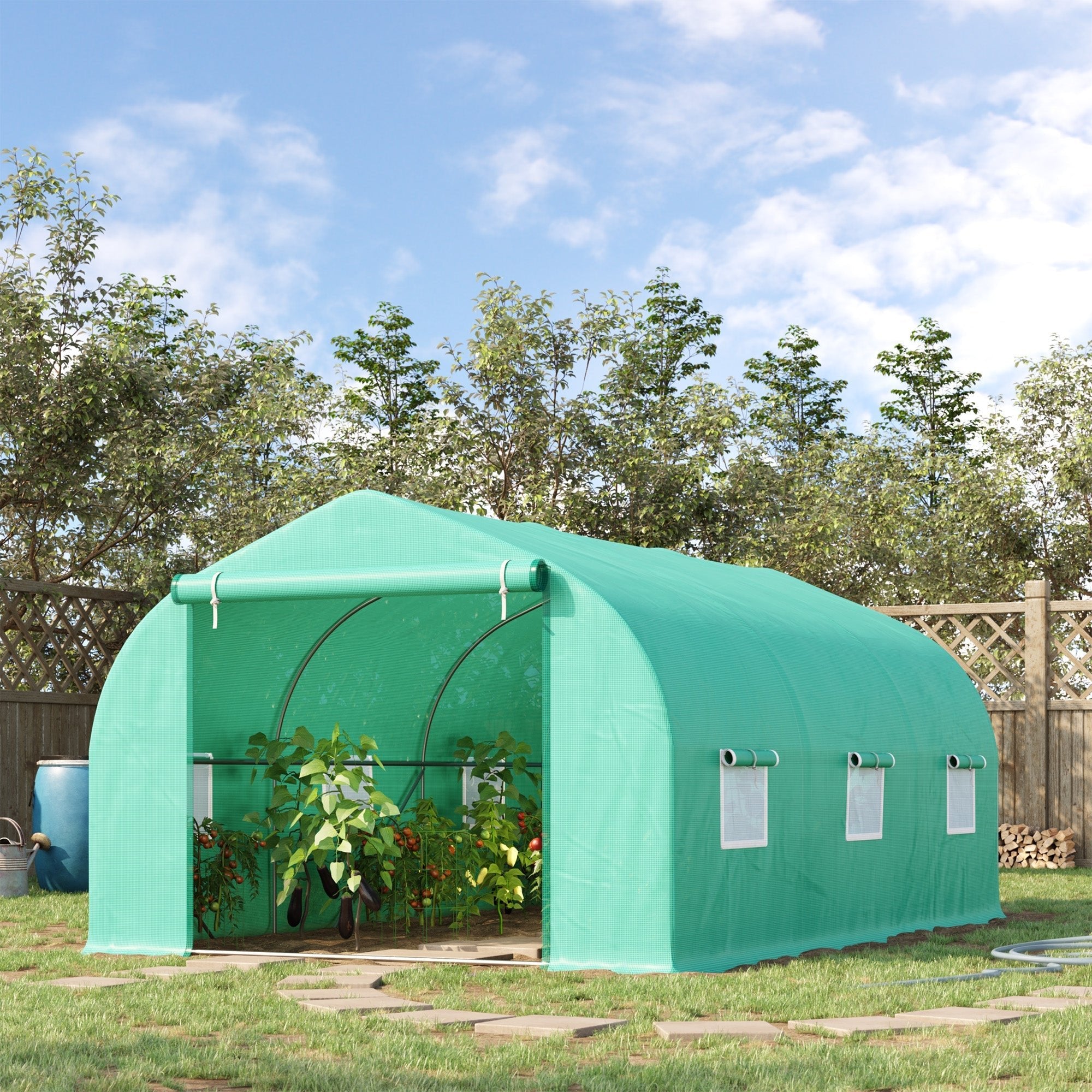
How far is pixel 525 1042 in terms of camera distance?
5617 millimetres

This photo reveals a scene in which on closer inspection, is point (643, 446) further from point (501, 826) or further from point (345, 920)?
point (345, 920)

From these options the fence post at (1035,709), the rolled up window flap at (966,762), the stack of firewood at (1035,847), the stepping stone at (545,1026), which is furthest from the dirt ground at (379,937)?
the fence post at (1035,709)

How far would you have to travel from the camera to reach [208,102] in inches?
694

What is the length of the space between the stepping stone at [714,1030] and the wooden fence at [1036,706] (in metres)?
8.88

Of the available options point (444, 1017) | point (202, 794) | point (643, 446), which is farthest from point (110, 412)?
point (444, 1017)

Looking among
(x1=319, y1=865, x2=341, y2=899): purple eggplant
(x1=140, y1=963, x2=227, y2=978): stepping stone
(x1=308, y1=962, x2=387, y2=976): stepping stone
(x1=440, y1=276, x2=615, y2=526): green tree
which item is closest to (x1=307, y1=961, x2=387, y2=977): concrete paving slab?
(x1=308, y1=962, x2=387, y2=976): stepping stone

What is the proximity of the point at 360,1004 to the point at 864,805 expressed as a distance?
4047 millimetres

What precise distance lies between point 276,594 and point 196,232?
11.6 meters

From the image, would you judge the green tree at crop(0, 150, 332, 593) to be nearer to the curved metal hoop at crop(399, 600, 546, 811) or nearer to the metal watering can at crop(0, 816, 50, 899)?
the metal watering can at crop(0, 816, 50, 899)

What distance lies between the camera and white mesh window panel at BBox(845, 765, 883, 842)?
360 inches

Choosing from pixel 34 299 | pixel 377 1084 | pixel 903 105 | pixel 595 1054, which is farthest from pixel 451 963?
pixel 903 105

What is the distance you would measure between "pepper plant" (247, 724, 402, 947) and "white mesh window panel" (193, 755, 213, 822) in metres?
0.27

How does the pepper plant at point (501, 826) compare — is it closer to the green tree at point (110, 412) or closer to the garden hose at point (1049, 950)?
the garden hose at point (1049, 950)

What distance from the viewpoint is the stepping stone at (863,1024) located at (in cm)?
582
